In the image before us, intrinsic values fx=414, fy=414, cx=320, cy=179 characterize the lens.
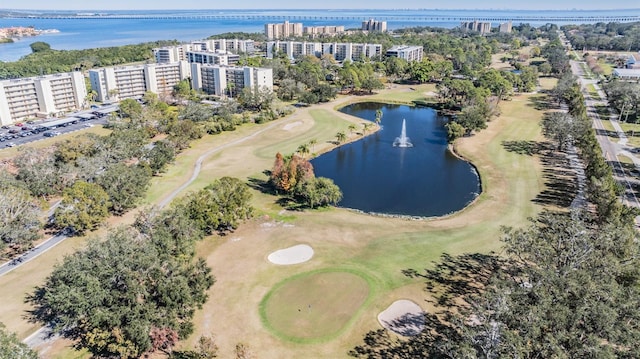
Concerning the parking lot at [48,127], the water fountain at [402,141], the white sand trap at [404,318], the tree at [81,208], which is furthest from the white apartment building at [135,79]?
the white sand trap at [404,318]

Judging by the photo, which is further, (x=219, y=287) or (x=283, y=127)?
(x=283, y=127)

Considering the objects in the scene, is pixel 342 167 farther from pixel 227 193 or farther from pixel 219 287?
pixel 219 287

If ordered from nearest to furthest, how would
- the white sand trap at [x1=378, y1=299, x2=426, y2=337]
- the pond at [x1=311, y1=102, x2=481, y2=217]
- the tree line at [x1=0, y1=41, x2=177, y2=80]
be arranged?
1. the white sand trap at [x1=378, y1=299, x2=426, y2=337]
2. the pond at [x1=311, y1=102, x2=481, y2=217]
3. the tree line at [x1=0, y1=41, x2=177, y2=80]

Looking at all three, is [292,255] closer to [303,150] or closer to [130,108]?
[303,150]

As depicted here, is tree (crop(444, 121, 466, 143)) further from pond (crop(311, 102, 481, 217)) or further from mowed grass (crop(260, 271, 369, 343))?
mowed grass (crop(260, 271, 369, 343))

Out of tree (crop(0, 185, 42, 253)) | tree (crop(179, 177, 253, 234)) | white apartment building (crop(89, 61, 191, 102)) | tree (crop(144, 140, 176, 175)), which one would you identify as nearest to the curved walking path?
tree (crop(144, 140, 176, 175))

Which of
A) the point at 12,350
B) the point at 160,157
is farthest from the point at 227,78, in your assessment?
the point at 12,350

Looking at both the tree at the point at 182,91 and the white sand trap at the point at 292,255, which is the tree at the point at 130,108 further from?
the white sand trap at the point at 292,255

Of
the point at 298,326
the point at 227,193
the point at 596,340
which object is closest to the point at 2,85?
the point at 227,193
